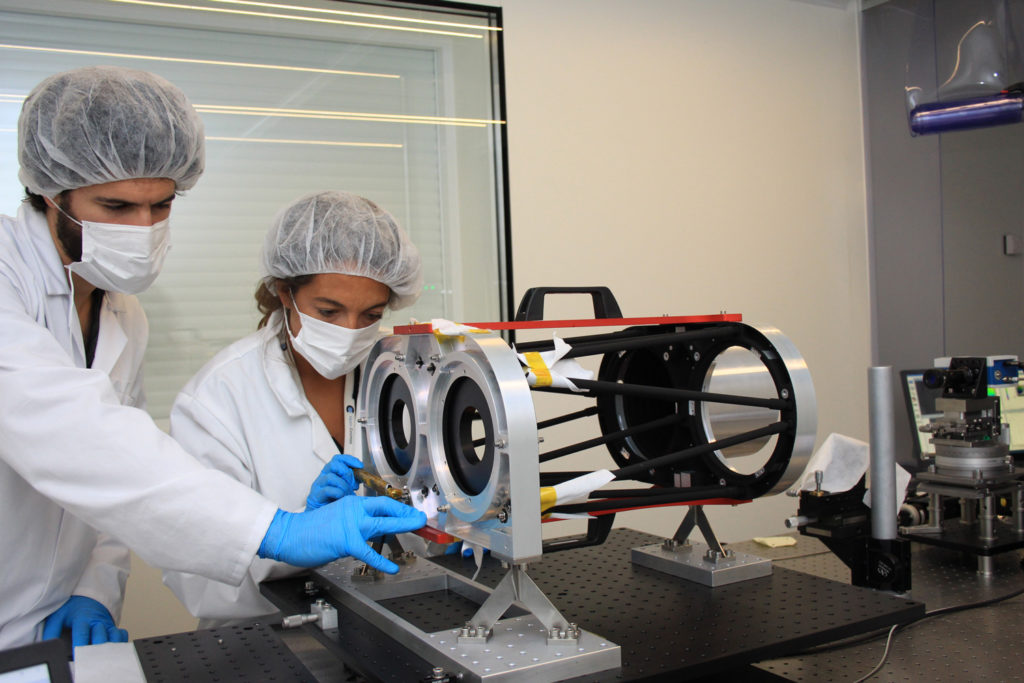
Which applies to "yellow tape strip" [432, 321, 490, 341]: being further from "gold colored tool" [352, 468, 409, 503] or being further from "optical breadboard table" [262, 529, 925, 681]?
"optical breadboard table" [262, 529, 925, 681]

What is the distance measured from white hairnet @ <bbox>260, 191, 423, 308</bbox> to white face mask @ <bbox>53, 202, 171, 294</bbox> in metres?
0.22

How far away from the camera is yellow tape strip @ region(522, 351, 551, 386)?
3.00 feet

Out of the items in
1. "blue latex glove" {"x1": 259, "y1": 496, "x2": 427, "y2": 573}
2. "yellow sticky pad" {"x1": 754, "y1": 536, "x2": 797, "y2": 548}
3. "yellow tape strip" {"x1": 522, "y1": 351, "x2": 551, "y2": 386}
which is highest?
"yellow tape strip" {"x1": 522, "y1": 351, "x2": 551, "y2": 386}

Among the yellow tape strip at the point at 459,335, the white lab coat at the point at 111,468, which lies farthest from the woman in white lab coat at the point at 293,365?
the yellow tape strip at the point at 459,335

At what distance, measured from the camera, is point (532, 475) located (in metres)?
0.83

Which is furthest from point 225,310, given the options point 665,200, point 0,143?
point 665,200

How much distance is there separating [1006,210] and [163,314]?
2830 mm

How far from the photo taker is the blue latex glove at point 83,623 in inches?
52.5

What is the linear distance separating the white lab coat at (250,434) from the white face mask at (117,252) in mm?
257

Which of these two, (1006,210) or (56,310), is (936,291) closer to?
(1006,210)

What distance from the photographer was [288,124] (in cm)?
246

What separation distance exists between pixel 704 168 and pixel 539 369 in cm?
242

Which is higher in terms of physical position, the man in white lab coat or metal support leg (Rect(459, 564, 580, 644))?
the man in white lab coat

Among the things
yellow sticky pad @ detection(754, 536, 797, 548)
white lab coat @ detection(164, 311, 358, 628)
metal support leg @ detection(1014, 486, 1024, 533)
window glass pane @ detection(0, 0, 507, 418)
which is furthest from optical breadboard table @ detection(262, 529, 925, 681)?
window glass pane @ detection(0, 0, 507, 418)
